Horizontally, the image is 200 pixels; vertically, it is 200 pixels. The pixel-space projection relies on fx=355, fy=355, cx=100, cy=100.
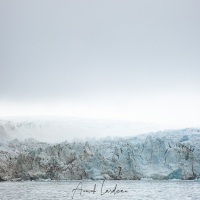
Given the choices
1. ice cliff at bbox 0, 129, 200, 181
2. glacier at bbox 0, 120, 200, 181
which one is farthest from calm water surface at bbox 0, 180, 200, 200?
ice cliff at bbox 0, 129, 200, 181

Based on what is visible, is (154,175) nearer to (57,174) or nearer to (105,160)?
(105,160)

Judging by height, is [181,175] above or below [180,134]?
below

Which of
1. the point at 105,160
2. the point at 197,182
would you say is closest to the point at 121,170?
the point at 105,160

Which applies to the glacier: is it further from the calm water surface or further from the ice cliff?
the calm water surface

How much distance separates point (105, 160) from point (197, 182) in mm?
10083

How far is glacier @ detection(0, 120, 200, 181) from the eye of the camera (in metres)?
37.4

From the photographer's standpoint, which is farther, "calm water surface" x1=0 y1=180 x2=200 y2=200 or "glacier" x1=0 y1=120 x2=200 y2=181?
"glacier" x1=0 y1=120 x2=200 y2=181

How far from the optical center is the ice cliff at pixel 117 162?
37438 mm

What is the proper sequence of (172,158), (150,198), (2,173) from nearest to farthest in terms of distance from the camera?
(150,198), (172,158), (2,173)

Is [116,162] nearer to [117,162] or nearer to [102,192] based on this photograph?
[117,162]

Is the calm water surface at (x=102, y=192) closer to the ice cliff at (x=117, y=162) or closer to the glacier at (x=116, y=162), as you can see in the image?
the glacier at (x=116, y=162)

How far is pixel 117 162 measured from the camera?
3800 centimetres

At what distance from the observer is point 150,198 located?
2423cm

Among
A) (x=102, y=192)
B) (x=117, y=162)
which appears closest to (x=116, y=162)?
(x=117, y=162)
